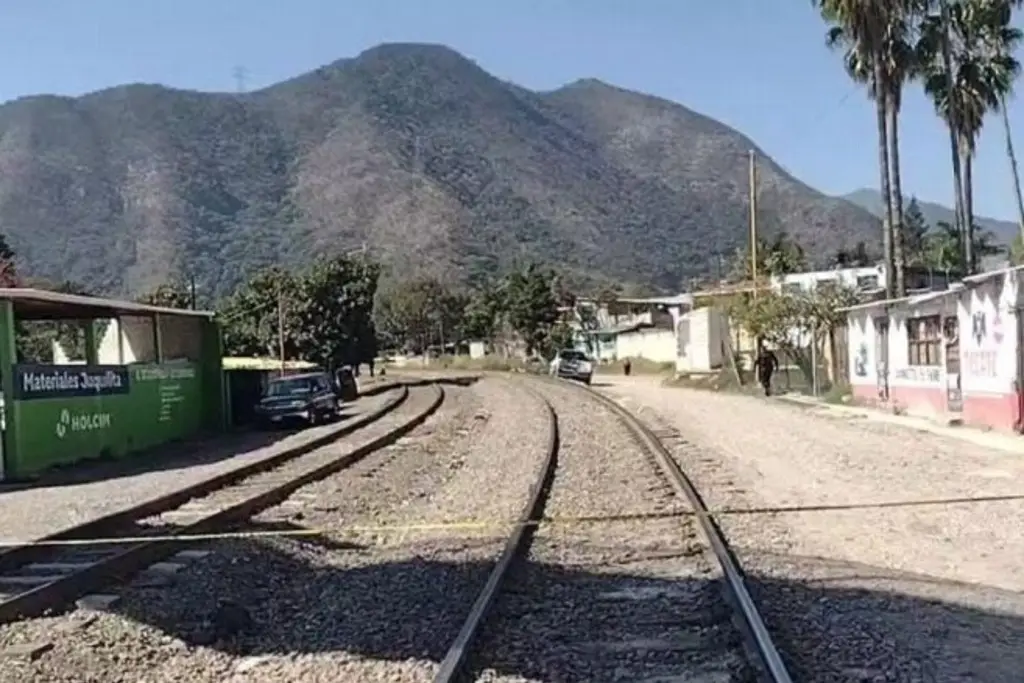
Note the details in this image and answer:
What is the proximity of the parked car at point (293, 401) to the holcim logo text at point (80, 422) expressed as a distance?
8.47 meters

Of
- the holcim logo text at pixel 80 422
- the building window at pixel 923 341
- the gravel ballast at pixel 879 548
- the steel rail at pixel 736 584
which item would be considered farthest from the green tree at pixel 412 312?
the steel rail at pixel 736 584

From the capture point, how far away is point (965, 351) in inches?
1141

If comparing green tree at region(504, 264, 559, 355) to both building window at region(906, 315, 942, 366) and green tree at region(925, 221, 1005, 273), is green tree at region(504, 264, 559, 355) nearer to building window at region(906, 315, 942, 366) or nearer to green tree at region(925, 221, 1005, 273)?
green tree at region(925, 221, 1005, 273)

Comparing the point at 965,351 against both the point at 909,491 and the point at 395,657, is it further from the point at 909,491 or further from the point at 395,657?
the point at 395,657

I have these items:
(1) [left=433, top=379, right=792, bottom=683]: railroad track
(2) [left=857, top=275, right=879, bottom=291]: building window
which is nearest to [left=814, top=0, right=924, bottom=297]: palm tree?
(2) [left=857, top=275, right=879, bottom=291]: building window

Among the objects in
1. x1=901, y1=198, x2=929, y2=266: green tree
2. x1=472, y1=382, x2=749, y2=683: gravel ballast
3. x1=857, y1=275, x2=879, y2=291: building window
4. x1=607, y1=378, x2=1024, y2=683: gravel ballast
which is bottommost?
x1=607, y1=378, x2=1024, y2=683: gravel ballast

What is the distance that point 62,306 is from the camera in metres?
28.6

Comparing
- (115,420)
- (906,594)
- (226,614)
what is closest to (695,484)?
(906,594)

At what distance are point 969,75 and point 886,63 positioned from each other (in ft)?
28.2

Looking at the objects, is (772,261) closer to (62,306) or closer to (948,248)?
(948,248)

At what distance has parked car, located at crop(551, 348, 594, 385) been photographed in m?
72.0

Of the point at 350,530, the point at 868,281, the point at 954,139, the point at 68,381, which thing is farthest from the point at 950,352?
the point at 868,281

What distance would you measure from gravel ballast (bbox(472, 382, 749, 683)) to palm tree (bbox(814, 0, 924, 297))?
3083cm

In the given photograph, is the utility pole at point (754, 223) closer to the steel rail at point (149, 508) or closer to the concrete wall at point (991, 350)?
the concrete wall at point (991, 350)
